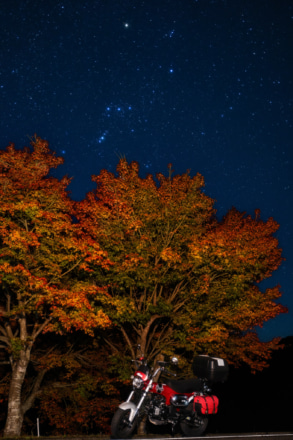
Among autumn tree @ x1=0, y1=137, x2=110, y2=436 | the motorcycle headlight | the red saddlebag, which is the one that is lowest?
the red saddlebag

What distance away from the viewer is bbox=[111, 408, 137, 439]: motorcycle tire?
25.0 feet

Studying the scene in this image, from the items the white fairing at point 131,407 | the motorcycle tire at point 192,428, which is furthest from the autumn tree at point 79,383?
the white fairing at point 131,407

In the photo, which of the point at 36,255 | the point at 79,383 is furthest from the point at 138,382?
the point at 79,383

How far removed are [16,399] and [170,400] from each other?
33.7 feet

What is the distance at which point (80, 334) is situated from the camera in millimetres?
22594

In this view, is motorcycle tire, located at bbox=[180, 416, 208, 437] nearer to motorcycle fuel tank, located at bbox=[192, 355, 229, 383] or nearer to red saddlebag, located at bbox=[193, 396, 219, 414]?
red saddlebag, located at bbox=[193, 396, 219, 414]

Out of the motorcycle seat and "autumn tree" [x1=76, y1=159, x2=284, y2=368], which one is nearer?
the motorcycle seat

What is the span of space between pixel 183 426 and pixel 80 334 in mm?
14350

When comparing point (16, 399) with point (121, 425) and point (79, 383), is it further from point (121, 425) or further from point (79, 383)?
point (121, 425)

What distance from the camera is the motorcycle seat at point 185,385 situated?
8703 millimetres

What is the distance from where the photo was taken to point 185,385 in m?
8.89

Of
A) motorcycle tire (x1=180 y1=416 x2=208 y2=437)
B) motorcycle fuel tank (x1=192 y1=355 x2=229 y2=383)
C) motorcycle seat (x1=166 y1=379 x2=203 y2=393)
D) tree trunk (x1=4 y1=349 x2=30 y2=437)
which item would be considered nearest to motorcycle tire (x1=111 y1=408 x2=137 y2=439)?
motorcycle seat (x1=166 y1=379 x2=203 y2=393)

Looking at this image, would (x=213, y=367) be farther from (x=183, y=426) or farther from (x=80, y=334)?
(x=80, y=334)

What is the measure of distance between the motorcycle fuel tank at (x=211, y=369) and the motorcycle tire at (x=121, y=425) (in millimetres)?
1974
